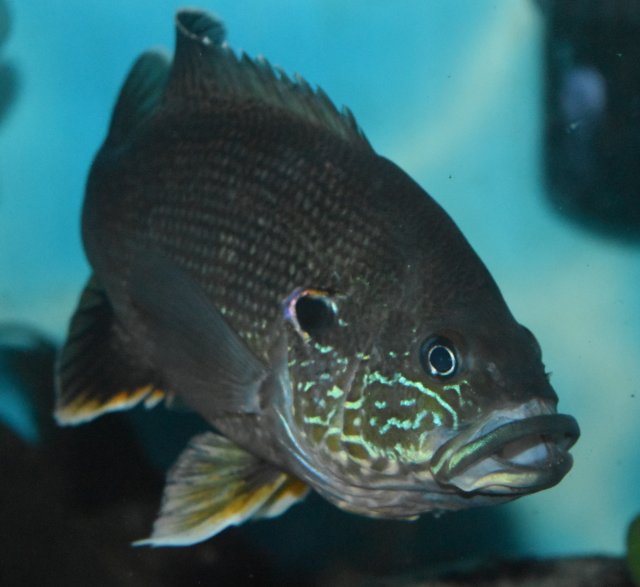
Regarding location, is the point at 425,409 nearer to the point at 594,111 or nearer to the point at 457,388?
the point at 457,388

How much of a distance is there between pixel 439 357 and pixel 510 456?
216mm

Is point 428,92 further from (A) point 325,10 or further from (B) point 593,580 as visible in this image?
(B) point 593,580

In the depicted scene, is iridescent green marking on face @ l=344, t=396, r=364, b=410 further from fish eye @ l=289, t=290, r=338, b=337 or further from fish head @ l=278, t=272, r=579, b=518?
fish eye @ l=289, t=290, r=338, b=337

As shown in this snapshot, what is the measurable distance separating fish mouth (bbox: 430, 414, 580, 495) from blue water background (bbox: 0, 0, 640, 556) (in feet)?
4.10

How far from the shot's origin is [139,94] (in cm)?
211

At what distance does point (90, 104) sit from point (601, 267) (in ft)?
6.28

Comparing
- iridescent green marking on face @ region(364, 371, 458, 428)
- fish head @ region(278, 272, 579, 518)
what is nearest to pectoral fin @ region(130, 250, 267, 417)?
fish head @ region(278, 272, 579, 518)

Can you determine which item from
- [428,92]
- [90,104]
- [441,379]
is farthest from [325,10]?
[441,379]

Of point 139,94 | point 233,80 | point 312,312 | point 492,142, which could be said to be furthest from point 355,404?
point 492,142

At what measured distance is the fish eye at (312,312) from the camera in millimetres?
1508

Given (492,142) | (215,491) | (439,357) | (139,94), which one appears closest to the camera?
(439,357)

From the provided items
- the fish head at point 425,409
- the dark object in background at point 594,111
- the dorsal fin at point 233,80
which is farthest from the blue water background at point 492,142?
the fish head at point 425,409

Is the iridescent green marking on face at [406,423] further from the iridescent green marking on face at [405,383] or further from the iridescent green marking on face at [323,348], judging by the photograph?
the iridescent green marking on face at [323,348]

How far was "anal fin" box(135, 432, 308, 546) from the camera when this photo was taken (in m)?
1.65
